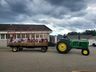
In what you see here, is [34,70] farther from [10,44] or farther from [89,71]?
[10,44]

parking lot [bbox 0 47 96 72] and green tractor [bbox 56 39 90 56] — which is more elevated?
green tractor [bbox 56 39 90 56]

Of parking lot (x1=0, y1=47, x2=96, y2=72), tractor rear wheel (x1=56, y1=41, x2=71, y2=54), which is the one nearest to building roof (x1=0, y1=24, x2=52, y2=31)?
tractor rear wheel (x1=56, y1=41, x2=71, y2=54)

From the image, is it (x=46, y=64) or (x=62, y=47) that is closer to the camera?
(x=46, y=64)

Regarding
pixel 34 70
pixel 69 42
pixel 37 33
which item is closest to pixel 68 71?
pixel 34 70

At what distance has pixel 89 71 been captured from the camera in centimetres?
1100

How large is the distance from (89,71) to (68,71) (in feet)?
3.47

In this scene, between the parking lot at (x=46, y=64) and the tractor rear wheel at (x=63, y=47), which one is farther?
the tractor rear wheel at (x=63, y=47)

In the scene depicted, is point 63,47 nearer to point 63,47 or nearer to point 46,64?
point 63,47

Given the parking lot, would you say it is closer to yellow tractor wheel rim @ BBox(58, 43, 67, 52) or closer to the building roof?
yellow tractor wheel rim @ BBox(58, 43, 67, 52)

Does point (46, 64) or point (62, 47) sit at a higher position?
point (62, 47)

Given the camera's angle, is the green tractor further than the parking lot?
Yes

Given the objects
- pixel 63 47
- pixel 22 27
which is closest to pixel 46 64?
pixel 63 47

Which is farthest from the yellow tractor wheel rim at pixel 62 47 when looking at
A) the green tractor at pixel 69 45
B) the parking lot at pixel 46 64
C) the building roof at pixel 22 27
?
the building roof at pixel 22 27

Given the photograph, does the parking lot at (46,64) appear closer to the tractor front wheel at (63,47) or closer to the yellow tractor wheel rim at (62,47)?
the tractor front wheel at (63,47)
